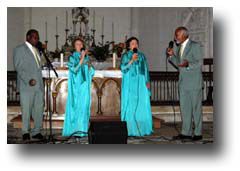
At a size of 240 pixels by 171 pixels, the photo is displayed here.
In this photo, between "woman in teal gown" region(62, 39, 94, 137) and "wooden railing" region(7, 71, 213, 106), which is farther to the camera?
"woman in teal gown" region(62, 39, 94, 137)

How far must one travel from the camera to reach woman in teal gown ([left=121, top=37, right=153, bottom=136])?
594 centimetres

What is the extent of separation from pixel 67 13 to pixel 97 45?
20.6 inches

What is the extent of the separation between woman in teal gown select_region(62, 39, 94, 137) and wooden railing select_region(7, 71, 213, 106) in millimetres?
667

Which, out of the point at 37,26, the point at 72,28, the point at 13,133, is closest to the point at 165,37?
the point at 72,28

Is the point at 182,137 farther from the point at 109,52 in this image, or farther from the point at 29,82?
the point at 29,82

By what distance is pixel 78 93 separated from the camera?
5.94 metres

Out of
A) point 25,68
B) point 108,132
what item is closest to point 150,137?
point 108,132

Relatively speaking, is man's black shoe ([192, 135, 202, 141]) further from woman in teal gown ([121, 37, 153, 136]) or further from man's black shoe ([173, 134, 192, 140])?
woman in teal gown ([121, 37, 153, 136])

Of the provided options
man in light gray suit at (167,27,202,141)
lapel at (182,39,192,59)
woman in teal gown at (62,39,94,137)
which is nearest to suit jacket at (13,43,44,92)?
woman in teal gown at (62,39,94,137)

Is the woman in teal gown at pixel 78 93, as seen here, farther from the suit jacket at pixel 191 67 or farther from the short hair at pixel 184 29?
the short hair at pixel 184 29

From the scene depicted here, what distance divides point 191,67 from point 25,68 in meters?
1.85

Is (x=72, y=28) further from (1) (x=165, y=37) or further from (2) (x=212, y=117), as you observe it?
(2) (x=212, y=117)

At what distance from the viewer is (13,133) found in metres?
5.50

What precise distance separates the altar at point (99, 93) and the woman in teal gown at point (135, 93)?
4.2 inches
